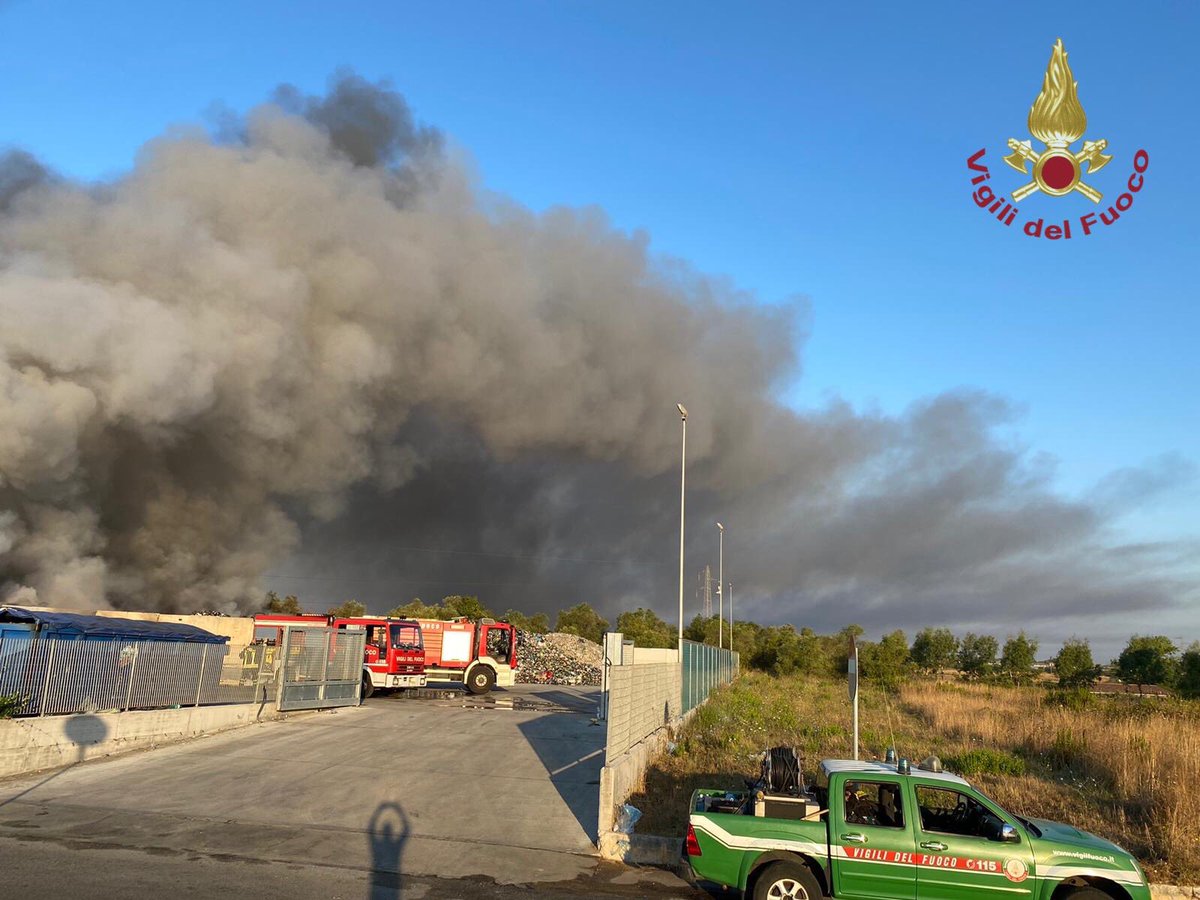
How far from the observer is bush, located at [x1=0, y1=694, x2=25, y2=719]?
12.1 meters

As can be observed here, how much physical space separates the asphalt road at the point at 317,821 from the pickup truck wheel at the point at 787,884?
56.4 inches

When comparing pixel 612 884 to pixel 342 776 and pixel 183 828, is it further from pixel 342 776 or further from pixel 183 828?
pixel 342 776

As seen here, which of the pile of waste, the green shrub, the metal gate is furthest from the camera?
the pile of waste

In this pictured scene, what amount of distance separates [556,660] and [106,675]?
3589cm

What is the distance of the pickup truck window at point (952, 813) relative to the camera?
6.69m

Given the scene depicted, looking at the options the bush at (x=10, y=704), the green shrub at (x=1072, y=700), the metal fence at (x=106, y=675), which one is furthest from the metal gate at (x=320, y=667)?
the green shrub at (x=1072, y=700)

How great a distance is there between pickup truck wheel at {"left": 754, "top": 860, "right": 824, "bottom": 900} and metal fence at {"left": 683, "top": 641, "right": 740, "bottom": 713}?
13.8 meters

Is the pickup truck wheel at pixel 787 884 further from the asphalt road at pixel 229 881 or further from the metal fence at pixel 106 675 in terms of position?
the metal fence at pixel 106 675

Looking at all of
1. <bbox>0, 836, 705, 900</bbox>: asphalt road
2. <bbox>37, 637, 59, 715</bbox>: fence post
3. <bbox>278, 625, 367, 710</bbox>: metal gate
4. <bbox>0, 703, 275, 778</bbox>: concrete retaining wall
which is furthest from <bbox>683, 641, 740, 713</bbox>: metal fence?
<bbox>37, 637, 59, 715</bbox>: fence post

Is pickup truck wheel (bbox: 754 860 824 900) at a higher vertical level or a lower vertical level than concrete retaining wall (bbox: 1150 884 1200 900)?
higher

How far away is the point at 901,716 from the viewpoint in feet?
77.6

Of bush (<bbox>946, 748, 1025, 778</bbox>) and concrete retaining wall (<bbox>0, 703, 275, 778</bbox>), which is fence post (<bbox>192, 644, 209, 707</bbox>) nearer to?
concrete retaining wall (<bbox>0, 703, 275, 778</bbox>)

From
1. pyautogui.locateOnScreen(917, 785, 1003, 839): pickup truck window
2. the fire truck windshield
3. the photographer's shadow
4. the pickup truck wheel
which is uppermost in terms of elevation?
the fire truck windshield

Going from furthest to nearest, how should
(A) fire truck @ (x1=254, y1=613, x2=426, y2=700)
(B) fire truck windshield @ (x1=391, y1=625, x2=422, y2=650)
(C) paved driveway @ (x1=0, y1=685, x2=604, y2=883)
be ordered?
(B) fire truck windshield @ (x1=391, y1=625, x2=422, y2=650) < (A) fire truck @ (x1=254, y1=613, x2=426, y2=700) < (C) paved driveway @ (x1=0, y1=685, x2=604, y2=883)
